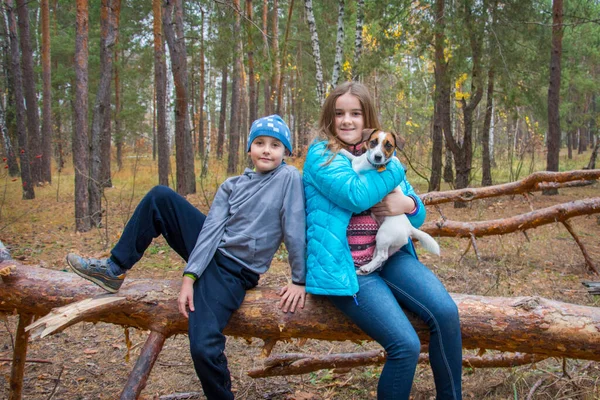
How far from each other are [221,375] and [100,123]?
8369 mm

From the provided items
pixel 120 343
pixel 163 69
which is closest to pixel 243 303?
pixel 120 343

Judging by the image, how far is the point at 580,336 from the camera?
255 cm

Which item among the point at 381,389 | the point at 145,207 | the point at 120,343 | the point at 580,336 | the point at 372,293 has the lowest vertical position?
the point at 120,343

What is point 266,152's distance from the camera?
109 inches

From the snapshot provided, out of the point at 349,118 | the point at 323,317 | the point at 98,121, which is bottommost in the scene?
the point at 323,317

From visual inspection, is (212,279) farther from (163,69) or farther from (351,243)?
(163,69)

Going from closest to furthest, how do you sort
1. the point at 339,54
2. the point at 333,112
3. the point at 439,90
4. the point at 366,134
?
1. the point at 366,134
2. the point at 333,112
3. the point at 339,54
4. the point at 439,90

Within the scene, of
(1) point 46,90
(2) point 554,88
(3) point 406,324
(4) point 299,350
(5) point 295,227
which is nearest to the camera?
(3) point 406,324

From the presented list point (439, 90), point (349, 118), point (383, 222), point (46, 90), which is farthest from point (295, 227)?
point (46, 90)

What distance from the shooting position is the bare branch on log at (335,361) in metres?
3.54

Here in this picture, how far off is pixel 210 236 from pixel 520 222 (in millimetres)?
4479

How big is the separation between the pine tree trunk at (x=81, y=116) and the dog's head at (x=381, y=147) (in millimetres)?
7909

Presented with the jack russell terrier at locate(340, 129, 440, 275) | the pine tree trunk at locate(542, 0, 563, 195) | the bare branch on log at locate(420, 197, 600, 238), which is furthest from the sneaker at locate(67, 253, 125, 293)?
the pine tree trunk at locate(542, 0, 563, 195)

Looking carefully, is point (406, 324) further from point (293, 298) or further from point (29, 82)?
point (29, 82)
